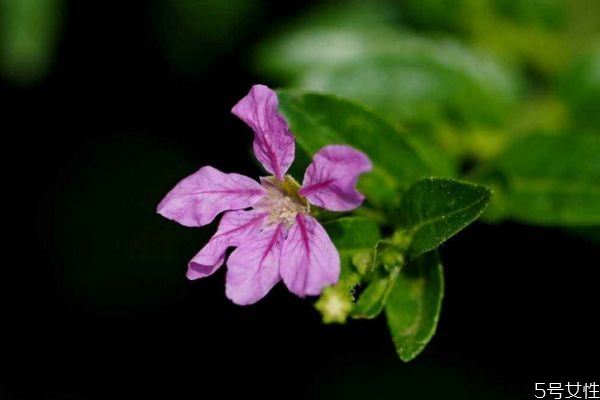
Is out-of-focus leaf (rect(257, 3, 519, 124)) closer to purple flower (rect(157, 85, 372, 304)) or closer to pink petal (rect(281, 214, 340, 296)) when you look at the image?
purple flower (rect(157, 85, 372, 304))

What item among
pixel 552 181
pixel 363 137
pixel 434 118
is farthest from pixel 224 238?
pixel 434 118

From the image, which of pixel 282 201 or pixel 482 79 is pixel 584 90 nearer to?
pixel 482 79

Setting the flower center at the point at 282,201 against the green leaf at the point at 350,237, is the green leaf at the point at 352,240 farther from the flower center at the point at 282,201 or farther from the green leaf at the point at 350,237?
the flower center at the point at 282,201

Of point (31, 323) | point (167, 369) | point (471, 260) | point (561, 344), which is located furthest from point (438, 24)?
point (31, 323)

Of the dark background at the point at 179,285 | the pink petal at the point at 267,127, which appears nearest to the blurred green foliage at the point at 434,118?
the pink petal at the point at 267,127

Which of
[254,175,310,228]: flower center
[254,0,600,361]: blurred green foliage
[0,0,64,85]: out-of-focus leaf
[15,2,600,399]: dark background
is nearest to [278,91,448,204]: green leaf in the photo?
[254,0,600,361]: blurred green foliage

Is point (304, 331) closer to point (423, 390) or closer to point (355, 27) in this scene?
point (423, 390)
